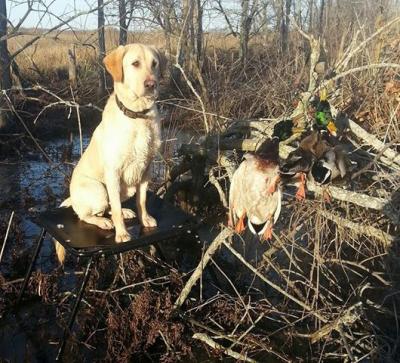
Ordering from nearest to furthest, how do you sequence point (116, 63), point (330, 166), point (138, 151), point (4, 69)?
point (330, 166)
point (116, 63)
point (138, 151)
point (4, 69)

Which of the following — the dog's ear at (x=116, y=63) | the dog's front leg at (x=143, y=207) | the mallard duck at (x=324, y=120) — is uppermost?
the dog's ear at (x=116, y=63)

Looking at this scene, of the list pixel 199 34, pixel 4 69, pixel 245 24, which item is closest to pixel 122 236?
pixel 4 69

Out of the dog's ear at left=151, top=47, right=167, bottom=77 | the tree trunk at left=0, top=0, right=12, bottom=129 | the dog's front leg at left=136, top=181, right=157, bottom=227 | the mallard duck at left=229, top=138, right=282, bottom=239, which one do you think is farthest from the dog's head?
the tree trunk at left=0, top=0, right=12, bottom=129

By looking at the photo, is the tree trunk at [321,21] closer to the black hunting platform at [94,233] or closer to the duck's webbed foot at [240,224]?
the black hunting platform at [94,233]

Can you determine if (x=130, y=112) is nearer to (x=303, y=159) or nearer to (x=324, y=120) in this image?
(x=303, y=159)

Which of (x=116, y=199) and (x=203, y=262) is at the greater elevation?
(x=116, y=199)

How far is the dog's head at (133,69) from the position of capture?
324 cm

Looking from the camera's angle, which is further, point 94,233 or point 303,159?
point 94,233

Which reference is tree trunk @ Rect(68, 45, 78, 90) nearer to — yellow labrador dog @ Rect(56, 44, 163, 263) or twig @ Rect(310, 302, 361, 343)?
yellow labrador dog @ Rect(56, 44, 163, 263)

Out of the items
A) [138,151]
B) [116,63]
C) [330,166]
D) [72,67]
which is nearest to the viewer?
[330,166]

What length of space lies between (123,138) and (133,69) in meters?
0.50

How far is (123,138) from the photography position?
3301 mm

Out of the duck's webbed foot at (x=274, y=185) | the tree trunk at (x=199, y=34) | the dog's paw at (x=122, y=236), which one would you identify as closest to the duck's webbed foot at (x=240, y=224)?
the duck's webbed foot at (x=274, y=185)

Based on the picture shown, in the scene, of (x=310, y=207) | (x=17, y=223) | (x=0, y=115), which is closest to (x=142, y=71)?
(x=310, y=207)
